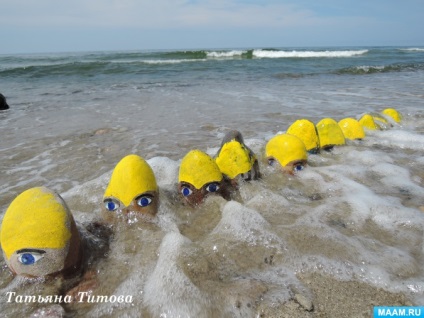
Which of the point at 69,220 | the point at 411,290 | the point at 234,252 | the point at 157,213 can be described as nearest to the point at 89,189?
the point at 157,213

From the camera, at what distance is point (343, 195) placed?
293 cm

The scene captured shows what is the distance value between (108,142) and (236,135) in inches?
89.3

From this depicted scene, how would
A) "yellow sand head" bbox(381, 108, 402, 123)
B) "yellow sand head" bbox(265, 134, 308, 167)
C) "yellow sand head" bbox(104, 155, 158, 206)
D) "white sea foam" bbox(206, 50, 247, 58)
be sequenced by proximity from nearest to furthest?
"yellow sand head" bbox(104, 155, 158, 206), "yellow sand head" bbox(265, 134, 308, 167), "yellow sand head" bbox(381, 108, 402, 123), "white sea foam" bbox(206, 50, 247, 58)

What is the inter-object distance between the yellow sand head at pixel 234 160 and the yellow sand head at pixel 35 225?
1.45m

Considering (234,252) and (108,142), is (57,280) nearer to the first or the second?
(234,252)

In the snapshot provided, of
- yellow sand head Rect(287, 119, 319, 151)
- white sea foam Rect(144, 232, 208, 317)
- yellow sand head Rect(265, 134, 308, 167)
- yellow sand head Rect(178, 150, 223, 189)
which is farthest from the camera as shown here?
yellow sand head Rect(287, 119, 319, 151)

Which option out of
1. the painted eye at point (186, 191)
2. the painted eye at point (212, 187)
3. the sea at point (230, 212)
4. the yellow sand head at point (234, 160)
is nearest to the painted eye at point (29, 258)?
the sea at point (230, 212)

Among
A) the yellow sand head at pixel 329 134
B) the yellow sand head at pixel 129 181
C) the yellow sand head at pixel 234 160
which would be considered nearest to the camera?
the yellow sand head at pixel 129 181

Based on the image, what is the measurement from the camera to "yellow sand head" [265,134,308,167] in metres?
3.26

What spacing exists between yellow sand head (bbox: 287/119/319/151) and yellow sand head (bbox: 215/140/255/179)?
1098 mm

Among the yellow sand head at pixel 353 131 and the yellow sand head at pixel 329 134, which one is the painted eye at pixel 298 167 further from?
the yellow sand head at pixel 353 131

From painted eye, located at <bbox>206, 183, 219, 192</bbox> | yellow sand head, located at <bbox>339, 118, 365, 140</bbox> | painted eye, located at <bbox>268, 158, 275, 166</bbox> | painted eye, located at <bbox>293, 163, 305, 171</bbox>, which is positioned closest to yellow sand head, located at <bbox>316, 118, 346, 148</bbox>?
yellow sand head, located at <bbox>339, 118, 365, 140</bbox>

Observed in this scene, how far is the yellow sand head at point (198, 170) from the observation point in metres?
2.64

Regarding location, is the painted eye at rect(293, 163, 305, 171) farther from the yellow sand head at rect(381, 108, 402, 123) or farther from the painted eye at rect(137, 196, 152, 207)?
the yellow sand head at rect(381, 108, 402, 123)
